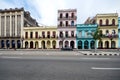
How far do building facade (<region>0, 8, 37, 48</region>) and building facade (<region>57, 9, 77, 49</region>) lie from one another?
13519mm

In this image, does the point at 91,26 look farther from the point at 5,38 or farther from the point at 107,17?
the point at 5,38

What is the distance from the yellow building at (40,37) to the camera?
2032 inches

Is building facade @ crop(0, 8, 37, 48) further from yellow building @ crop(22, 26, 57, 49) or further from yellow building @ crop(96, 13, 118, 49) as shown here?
yellow building @ crop(96, 13, 118, 49)

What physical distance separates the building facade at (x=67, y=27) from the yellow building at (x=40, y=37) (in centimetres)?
213

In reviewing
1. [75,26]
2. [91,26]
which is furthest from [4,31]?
[91,26]

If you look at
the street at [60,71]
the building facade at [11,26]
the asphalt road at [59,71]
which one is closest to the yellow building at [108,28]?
the building facade at [11,26]

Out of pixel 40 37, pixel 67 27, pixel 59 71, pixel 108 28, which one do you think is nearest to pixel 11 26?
pixel 40 37

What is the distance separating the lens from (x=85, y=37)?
50125 millimetres

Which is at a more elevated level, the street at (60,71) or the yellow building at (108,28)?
the yellow building at (108,28)

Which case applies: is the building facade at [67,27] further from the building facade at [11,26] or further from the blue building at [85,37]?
the building facade at [11,26]

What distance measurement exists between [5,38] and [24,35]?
7458mm

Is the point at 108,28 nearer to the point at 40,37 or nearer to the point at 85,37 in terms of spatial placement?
the point at 85,37

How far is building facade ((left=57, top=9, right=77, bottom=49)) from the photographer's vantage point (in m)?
50.6

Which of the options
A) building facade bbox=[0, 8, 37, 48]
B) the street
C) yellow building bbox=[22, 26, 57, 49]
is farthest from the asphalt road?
building facade bbox=[0, 8, 37, 48]
